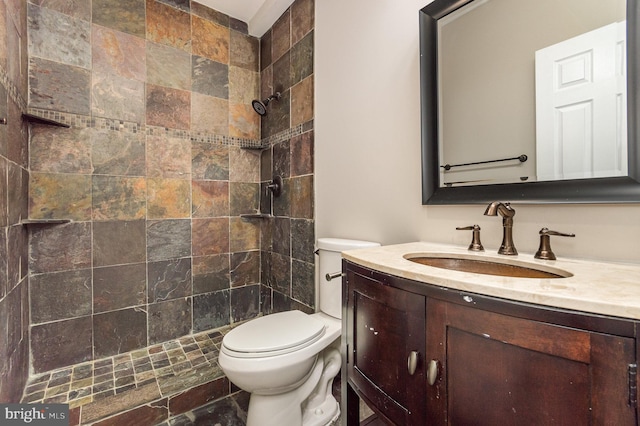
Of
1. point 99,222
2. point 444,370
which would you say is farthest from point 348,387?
point 99,222

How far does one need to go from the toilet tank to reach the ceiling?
5.80 ft

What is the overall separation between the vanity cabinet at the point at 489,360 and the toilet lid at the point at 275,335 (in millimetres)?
462

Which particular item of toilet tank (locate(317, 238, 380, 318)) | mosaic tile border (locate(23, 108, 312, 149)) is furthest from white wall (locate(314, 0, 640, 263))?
mosaic tile border (locate(23, 108, 312, 149))

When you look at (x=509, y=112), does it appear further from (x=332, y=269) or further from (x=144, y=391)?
(x=144, y=391)

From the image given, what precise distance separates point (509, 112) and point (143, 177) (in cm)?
205

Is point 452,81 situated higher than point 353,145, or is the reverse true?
point 452,81

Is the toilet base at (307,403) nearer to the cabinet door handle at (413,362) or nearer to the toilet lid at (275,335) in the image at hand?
the toilet lid at (275,335)

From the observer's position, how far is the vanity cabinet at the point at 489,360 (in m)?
0.44

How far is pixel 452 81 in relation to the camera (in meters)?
1.11

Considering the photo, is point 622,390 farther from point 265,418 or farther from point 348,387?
point 265,418

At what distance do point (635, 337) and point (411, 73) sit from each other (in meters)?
1.16

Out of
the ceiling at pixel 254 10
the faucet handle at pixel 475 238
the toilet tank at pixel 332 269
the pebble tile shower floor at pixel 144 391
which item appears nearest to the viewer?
the faucet handle at pixel 475 238

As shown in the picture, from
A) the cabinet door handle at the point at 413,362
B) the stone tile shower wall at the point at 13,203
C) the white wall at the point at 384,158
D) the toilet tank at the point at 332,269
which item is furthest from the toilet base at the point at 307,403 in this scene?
the stone tile shower wall at the point at 13,203

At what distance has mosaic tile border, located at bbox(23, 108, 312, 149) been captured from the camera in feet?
5.32
